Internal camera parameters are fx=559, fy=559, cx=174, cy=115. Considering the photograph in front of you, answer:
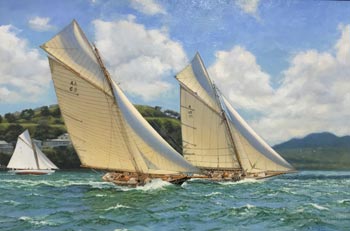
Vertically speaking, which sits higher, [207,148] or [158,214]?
[207,148]

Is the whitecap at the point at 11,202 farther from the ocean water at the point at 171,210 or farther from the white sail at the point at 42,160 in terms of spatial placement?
the white sail at the point at 42,160

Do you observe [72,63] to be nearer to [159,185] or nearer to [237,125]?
[159,185]

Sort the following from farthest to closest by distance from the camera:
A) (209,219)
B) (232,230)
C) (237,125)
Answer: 1. (237,125)
2. (209,219)
3. (232,230)

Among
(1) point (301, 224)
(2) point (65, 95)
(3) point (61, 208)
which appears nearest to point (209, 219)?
(1) point (301, 224)

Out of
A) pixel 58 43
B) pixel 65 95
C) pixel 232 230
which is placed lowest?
pixel 232 230

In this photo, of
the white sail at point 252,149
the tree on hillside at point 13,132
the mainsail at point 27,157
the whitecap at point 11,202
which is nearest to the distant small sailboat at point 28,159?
the mainsail at point 27,157

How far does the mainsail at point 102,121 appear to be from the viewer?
56.4 ft

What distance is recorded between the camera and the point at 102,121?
57.3 feet

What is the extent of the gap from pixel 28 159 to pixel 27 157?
11.3 inches

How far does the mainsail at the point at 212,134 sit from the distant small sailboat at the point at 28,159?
1266 cm

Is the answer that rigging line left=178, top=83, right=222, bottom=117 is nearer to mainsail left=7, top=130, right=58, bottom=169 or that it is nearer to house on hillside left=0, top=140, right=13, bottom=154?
mainsail left=7, top=130, right=58, bottom=169

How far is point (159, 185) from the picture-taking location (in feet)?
57.9

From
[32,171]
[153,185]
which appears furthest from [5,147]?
[153,185]

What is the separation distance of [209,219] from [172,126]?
28.0 meters
